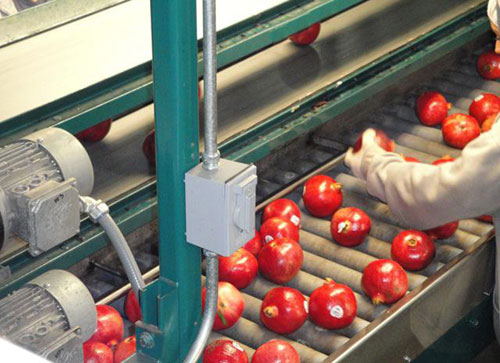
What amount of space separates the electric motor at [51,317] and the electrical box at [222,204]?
381 mm

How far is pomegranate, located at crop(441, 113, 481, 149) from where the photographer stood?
17.0ft

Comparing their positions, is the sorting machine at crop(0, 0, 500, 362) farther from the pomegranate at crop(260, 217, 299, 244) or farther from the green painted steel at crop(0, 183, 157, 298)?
the pomegranate at crop(260, 217, 299, 244)

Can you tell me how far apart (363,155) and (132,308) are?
4.82 ft

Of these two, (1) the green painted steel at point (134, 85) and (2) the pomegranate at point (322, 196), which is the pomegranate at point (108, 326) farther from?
(2) the pomegranate at point (322, 196)

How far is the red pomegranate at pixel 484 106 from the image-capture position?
5.38 meters

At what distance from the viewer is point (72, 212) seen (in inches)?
97.9

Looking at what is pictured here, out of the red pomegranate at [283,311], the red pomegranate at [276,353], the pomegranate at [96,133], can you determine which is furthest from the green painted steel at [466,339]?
the pomegranate at [96,133]

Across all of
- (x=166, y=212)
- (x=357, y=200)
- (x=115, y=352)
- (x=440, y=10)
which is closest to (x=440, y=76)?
(x=440, y=10)

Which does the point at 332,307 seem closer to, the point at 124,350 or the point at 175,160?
the point at 124,350

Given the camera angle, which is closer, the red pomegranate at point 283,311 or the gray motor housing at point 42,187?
the gray motor housing at point 42,187

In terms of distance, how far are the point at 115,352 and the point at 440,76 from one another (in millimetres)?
3307

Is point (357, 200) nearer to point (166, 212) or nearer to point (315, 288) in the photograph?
point (315, 288)

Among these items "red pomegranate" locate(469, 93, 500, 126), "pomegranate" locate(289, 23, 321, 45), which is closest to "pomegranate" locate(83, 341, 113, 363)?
"pomegranate" locate(289, 23, 321, 45)

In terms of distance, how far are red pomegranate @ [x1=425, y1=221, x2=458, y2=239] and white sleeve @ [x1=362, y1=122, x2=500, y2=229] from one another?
0.17m
